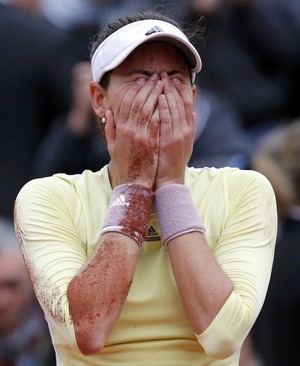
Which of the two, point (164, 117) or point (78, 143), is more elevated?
point (164, 117)

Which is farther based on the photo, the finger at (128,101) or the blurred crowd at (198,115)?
the blurred crowd at (198,115)

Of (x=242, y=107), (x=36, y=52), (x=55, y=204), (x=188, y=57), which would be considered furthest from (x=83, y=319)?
(x=242, y=107)

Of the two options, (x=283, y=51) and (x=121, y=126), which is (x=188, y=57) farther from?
(x=283, y=51)

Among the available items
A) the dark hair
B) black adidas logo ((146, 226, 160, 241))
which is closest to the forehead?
the dark hair

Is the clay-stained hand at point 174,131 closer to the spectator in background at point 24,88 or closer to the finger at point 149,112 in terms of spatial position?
the finger at point 149,112

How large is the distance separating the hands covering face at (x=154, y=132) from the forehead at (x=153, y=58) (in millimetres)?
33

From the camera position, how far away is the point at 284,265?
18.4 feet

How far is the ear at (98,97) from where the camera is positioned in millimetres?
3732

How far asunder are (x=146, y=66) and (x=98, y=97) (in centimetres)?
25

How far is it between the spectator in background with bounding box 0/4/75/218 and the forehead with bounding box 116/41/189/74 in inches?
168

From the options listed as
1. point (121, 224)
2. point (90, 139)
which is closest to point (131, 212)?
point (121, 224)

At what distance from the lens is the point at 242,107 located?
8797mm

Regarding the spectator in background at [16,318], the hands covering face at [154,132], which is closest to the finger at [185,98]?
the hands covering face at [154,132]

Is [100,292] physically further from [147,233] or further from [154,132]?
[154,132]
